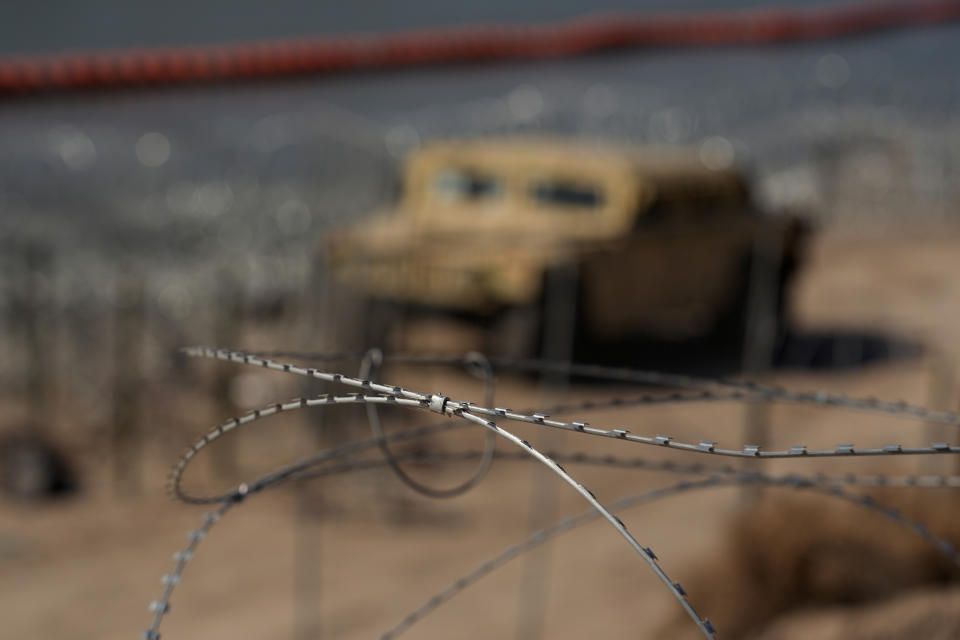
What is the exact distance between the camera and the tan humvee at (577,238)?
9562mm

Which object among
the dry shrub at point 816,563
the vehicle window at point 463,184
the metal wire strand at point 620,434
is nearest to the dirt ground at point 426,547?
the dry shrub at point 816,563

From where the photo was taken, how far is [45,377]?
957 centimetres

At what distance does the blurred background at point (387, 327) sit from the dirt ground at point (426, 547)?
0.08 feet

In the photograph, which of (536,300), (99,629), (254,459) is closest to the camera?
(99,629)

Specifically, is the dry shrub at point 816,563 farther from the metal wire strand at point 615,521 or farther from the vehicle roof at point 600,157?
the vehicle roof at point 600,157

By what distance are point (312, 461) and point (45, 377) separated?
8074 mm

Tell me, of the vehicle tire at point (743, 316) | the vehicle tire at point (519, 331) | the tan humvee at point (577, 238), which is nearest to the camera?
the vehicle tire at point (519, 331)

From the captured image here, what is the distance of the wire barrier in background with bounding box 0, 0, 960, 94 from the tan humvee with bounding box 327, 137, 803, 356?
4557mm

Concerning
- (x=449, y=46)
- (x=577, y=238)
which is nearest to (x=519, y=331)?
(x=577, y=238)

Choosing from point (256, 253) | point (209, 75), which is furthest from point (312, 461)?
point (256, 253)

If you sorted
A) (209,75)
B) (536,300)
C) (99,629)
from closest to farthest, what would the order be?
(209,75), (99,629), (536,300)

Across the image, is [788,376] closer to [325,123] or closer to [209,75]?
[325,123]

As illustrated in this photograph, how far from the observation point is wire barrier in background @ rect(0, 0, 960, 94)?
147 inches

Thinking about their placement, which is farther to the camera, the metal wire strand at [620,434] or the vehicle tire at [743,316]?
the vehicle tire at [743,316]
